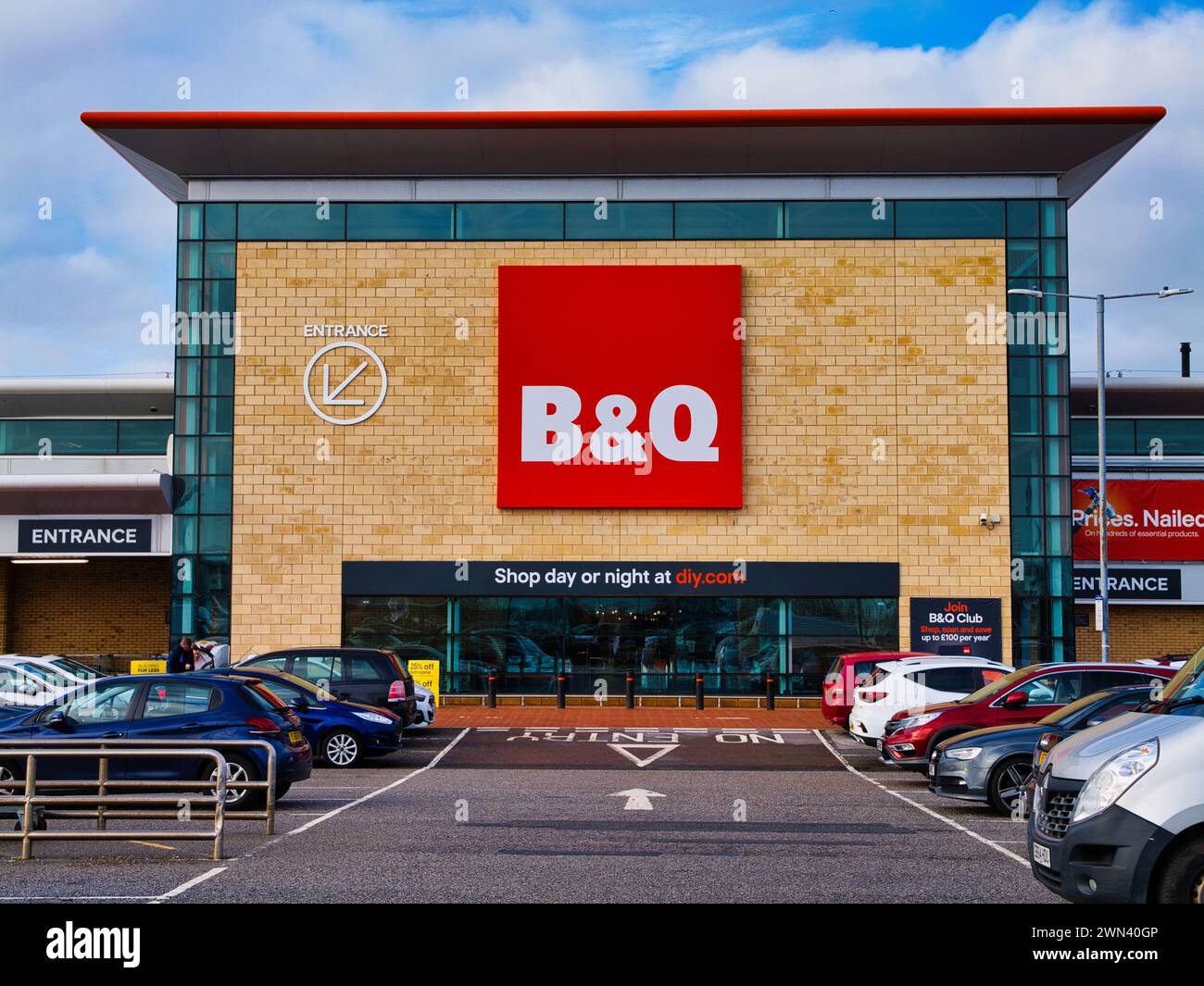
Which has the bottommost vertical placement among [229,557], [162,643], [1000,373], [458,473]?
[162,643]

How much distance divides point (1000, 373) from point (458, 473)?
13.0 m

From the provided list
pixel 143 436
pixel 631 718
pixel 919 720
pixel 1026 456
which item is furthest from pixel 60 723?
pixel 143 436

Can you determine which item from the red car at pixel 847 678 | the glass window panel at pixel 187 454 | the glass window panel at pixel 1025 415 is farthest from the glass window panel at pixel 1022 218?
the glass window panel at pixel 187 454

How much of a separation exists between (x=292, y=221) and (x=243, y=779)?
22.3 m

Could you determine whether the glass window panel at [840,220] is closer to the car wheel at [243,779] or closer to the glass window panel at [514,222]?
the glass window panel at [514,222]

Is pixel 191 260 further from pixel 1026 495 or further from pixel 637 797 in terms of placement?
pixel 637 797

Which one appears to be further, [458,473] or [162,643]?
[162,643]

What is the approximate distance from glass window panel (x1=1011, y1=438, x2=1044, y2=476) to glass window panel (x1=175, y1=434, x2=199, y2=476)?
19526mm

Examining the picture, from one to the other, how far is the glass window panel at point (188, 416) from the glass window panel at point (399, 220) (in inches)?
217

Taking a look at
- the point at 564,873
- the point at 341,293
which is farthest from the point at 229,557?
the point at 564,873

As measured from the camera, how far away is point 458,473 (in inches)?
1305

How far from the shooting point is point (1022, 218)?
33688 mm
